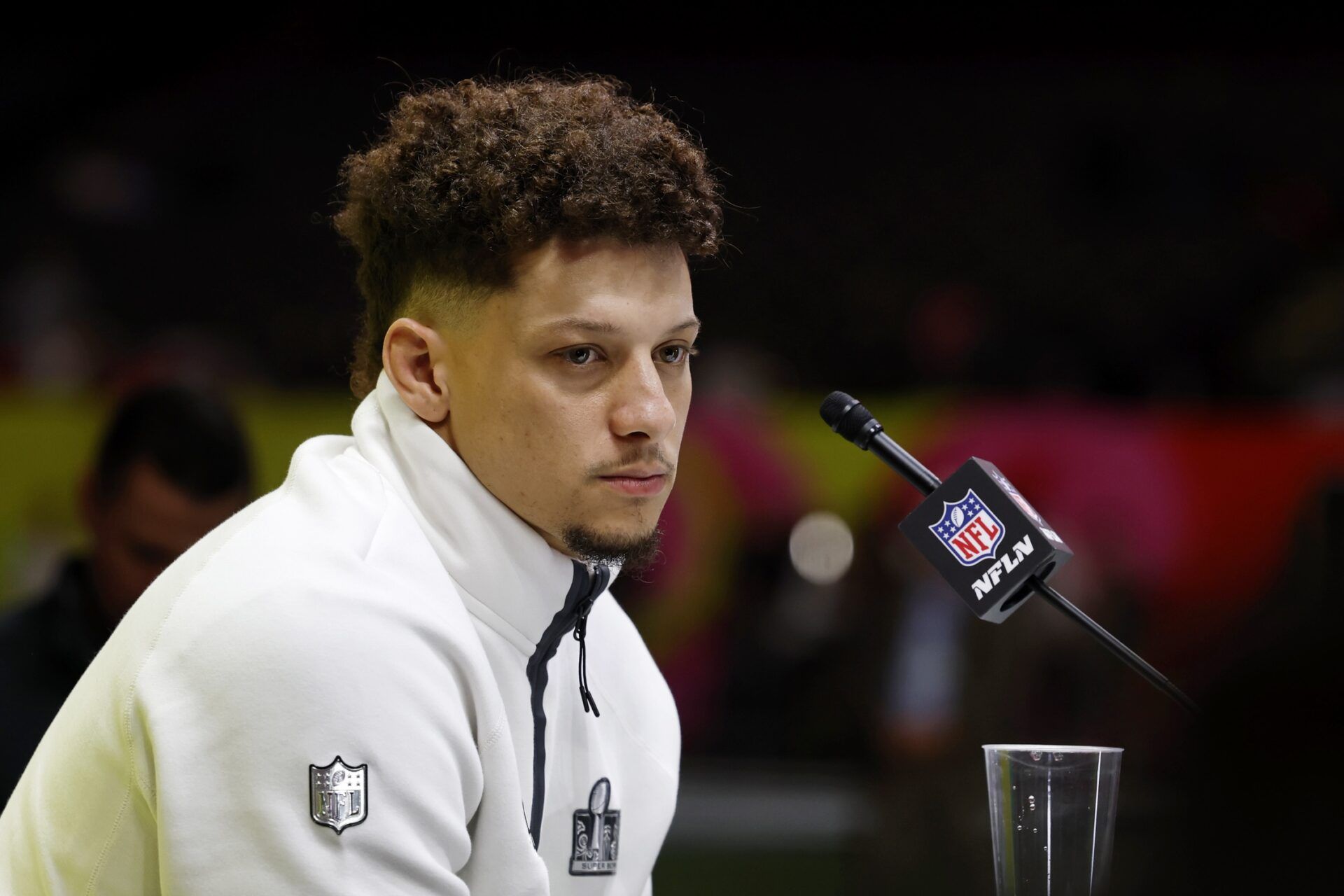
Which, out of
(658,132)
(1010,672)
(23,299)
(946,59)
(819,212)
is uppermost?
(946,59)

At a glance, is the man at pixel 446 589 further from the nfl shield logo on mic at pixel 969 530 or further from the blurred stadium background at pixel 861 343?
the blurred stadium background at pixel 861 343

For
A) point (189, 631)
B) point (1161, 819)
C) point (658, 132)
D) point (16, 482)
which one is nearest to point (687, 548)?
point (16, 482)

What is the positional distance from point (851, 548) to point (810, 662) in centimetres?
38

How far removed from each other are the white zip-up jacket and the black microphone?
369mm

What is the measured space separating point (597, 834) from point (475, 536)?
42 cm

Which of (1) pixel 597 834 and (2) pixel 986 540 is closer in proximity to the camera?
(2) pixel 986 540

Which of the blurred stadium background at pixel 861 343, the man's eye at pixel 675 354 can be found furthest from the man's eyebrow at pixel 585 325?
the blurred stadium background at pixel 861 343

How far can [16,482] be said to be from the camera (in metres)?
4.71

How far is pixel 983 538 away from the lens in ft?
5.78

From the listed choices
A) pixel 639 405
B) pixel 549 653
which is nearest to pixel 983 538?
pixel 639 405

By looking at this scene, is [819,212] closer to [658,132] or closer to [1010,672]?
[1010,672]

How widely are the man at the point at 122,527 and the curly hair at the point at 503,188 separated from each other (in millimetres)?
966

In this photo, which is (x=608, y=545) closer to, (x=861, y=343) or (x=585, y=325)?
(x=585, y=325)

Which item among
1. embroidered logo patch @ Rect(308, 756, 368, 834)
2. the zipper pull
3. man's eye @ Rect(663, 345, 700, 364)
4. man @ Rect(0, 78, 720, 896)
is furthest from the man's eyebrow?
embroidered logo patch @ Rect(308, 756, 368, 834)
